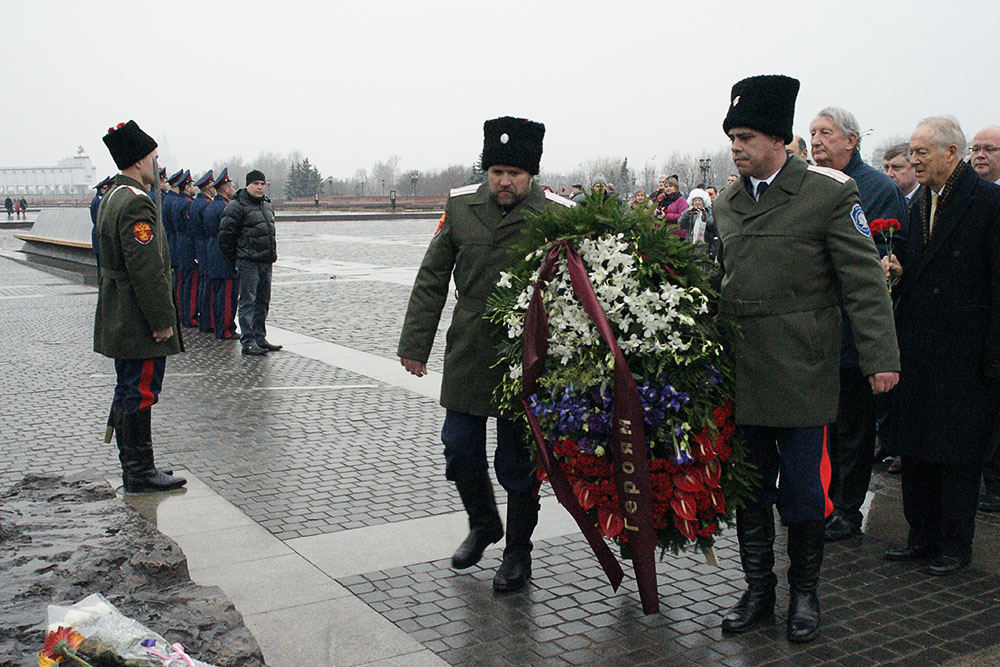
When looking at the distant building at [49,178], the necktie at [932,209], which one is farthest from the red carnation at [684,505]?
the distant building at [49,178]

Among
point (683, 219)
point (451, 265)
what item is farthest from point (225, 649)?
point (683, 219)

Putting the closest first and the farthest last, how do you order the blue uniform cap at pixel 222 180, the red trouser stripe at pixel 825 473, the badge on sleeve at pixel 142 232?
the red trouser stripe at pixel 825 473 < the badge on sleeve at pixel 142 232 < the blue uniform cap at pixel 222 180

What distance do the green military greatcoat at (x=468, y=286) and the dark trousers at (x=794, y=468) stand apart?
3.79 feet

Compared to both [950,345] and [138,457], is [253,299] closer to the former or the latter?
[138,457]

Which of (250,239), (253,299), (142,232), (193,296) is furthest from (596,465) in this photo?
(193,296)

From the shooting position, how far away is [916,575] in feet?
15.3

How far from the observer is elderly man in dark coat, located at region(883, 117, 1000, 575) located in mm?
4703

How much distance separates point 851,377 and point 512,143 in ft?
7.63

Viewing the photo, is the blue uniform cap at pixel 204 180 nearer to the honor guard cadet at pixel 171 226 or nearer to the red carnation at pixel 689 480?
the honor guard cadet at pixel 171 226

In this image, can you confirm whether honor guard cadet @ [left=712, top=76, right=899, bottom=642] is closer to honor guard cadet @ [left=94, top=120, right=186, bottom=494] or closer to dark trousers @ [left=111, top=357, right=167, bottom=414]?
honor guard cadet @ [left=94, top=120, right=186, bottom=494]

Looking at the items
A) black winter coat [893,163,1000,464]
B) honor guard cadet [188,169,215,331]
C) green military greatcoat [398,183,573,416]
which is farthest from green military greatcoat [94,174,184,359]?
honor guard cadet [188,169,215,331]

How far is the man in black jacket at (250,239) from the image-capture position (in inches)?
466

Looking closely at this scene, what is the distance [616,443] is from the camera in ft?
12.5

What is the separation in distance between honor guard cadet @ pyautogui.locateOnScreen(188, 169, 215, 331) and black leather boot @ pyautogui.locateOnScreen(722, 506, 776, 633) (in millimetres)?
10191
